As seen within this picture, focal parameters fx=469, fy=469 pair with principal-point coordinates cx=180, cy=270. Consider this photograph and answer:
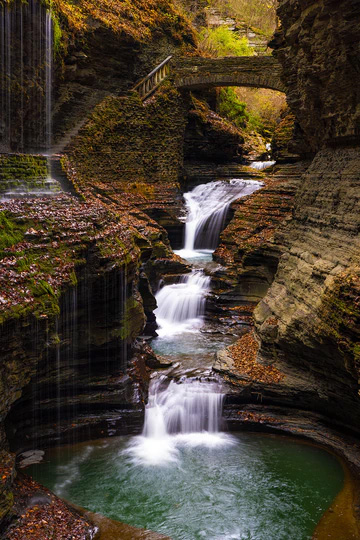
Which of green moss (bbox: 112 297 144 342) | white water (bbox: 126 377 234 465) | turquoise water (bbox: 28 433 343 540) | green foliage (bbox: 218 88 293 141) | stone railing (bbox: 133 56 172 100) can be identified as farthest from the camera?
green foliage (bbox: 218 88 293 141)

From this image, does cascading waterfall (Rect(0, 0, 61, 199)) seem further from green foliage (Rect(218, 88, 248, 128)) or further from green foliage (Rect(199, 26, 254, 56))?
green foliage (Rect(199, 26, 254, 56))

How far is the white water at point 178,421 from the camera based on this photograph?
30.1 ft

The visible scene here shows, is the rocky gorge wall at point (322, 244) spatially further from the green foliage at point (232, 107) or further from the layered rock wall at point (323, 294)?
the green foliage at point (232, 107)

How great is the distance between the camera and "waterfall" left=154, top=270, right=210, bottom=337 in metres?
15.0

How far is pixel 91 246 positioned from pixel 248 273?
712 centimetres

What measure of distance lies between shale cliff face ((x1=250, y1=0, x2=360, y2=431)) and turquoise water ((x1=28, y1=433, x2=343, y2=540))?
132 cm

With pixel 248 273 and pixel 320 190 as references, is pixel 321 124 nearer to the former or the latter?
pixel 320 190

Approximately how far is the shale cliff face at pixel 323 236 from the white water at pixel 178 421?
5.36 feet

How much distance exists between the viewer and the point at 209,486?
26.4ft

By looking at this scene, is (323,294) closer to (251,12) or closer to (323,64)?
(323,64)

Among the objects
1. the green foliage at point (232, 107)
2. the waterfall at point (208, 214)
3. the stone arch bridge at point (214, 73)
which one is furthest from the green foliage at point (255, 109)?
the waterfall at point (208, 214)

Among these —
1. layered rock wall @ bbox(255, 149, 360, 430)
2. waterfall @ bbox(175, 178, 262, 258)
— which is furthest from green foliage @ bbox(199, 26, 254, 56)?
layered rock wall @ bbox(255, 149, 360, 430)

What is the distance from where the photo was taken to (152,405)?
10180 mm

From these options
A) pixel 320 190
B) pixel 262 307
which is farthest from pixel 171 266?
pixel 320 190
